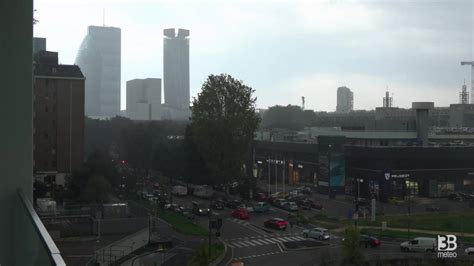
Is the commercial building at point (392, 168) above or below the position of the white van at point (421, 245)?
above

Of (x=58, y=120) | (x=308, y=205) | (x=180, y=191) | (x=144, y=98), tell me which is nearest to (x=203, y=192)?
(x=180, y=191)

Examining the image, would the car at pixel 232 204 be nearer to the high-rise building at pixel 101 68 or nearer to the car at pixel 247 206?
the car at pixel 247 206

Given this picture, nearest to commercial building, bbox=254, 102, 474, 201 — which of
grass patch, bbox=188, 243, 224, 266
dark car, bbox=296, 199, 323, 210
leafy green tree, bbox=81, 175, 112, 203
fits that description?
dark car, bbox=296, 199, 323, 210

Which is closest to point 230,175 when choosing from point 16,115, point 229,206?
point 229,206

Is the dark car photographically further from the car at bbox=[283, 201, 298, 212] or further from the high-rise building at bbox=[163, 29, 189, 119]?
the high-rise building at bbox=[163, 29, 189, 119]

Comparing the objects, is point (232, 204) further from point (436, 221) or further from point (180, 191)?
point (436, 221)

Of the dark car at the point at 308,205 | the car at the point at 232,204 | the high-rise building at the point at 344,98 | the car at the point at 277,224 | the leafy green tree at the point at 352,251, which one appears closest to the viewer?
the leafy green tree at the point at 352,251

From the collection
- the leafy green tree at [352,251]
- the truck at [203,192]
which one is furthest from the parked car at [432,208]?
the leafy green tree at [352,251]

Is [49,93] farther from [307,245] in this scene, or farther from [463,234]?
[463,234]
